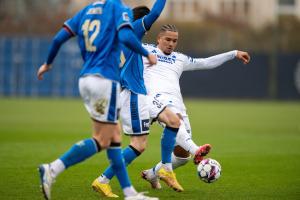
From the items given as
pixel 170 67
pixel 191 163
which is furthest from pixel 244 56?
pixel 191 163

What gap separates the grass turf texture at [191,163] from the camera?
9966 millimetres

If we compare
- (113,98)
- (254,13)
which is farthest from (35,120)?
(254,13)


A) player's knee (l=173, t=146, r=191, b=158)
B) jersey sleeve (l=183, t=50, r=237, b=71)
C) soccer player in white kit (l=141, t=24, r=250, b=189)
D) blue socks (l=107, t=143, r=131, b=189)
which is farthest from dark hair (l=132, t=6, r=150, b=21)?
blue socks (l=107, t=143, r=131, b=189)

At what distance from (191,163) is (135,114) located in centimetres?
395

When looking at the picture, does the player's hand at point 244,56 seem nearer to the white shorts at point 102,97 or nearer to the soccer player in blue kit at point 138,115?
the soccer player in blue kit at point 138,115

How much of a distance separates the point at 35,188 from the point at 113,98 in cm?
225

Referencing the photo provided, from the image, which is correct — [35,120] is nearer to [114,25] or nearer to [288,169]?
[288,169]

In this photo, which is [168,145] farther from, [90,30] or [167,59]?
[90,30]

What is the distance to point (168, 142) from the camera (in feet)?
31.9

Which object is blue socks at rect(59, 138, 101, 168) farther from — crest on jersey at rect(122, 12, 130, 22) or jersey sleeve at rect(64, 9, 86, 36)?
crest on jersey at rect(122, 12, 130, 22)

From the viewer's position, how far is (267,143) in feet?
55.8

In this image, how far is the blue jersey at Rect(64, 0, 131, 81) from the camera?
830cm

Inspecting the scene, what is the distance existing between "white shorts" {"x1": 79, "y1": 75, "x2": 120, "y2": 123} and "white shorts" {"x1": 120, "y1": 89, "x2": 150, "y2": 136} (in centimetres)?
132

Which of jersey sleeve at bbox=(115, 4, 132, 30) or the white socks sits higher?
jersey sleeve at bbox=(115, 4, 132, 30)
